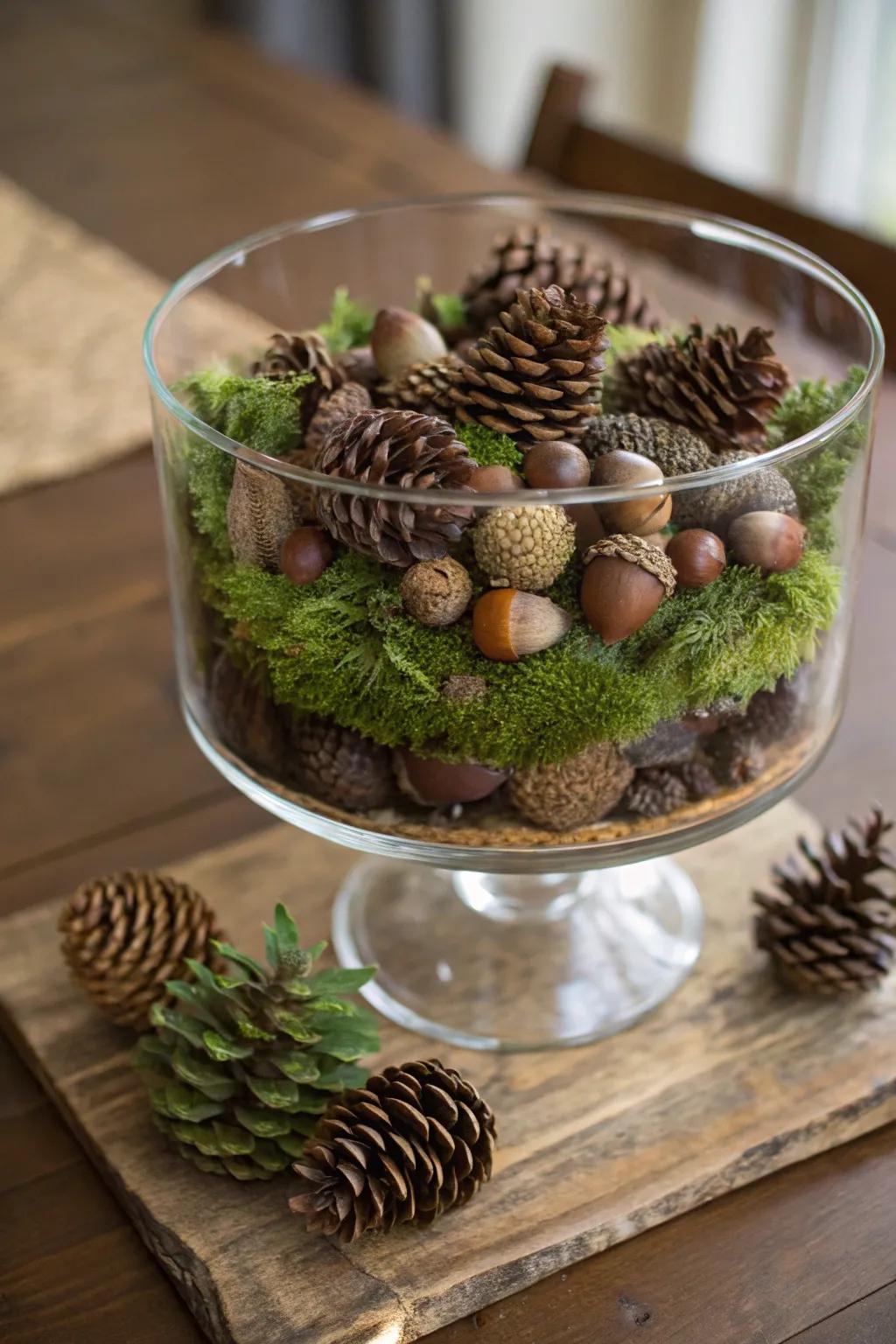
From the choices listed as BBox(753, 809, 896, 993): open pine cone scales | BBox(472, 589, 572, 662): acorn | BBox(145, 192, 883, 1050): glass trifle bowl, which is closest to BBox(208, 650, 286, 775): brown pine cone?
BBox(145, 192, 883, 1050): glass trifle bowl

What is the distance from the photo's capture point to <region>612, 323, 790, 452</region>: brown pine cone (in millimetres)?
588

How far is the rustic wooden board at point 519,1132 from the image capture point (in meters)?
0.53

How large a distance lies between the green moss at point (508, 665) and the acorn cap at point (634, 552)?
0.7 inches

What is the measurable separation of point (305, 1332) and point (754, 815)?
266 millimetres

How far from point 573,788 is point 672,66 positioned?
2.09 m

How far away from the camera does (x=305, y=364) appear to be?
2.01 ft

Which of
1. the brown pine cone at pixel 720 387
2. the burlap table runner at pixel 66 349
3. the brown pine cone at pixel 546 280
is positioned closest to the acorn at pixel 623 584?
the brown pine cone at pixel 720 387

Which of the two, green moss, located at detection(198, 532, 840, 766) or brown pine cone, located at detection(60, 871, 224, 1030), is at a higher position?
green moss, located at detection(198, 532, 840, 766)

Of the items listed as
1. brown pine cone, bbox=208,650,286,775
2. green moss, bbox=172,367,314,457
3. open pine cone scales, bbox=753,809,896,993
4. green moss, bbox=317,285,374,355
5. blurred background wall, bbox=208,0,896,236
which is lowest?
blurred background wall, bbox=208,0,896,236

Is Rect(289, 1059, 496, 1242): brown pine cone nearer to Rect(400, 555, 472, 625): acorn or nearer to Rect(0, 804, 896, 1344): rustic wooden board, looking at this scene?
Rect(0, 804, 896, 1344): rustic wooden board

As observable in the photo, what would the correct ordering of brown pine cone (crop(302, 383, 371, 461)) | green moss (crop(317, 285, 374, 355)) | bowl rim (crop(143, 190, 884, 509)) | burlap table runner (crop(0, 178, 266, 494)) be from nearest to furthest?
1. bowl rim (crop(143, 190, 884, 509))
2. brown pine cone (crop(302, 383, 371, 461))
3. green moss (crop(317, 285, 374, 355))
4. burlap table runner (crop(0, 178, 266, 494))

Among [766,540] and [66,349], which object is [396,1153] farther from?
[66,349]

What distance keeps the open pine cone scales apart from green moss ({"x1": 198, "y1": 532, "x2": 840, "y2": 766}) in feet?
0.49

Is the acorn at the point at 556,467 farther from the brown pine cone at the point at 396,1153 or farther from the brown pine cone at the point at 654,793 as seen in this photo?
the brown pine cone at the point at 396,1153
